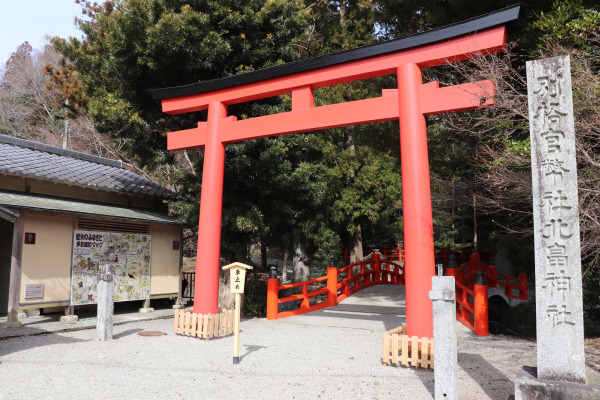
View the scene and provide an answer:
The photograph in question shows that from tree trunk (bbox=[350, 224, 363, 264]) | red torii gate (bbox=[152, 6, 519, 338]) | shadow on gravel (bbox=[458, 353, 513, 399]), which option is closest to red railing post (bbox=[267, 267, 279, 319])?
red torii gate (bbox=[152, 6, 519, 338])

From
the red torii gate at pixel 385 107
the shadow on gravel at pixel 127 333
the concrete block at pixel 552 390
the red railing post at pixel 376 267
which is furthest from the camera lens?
the red railing post at pixel 376 267

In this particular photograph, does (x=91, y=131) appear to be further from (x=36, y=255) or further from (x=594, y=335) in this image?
(x=594, y=335)

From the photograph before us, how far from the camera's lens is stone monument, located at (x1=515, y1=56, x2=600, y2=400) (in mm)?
3891

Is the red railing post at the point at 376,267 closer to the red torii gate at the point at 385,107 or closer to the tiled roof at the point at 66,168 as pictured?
the tiled roof at the point at 66,168

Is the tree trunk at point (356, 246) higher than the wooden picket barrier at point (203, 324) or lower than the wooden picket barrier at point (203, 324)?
higher

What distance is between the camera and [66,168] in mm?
10820

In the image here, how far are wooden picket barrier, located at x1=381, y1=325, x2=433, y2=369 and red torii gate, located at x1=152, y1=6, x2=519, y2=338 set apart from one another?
5.8 inches

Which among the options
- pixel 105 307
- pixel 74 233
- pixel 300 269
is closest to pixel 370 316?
pixel 105 307

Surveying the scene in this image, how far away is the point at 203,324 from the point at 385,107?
4.86m

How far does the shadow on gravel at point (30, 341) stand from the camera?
6595 millimetres

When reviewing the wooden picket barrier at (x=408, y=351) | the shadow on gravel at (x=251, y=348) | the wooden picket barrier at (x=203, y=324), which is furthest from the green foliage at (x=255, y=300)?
the wooden picket barrier at (x=408, y=351)

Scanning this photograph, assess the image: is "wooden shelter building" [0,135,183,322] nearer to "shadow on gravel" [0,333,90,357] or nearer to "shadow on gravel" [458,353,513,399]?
"shadow on gravel" [0,333,90,357]

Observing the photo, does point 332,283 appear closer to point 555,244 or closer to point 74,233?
point 74,233

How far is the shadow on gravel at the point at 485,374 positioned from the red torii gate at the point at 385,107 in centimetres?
74
